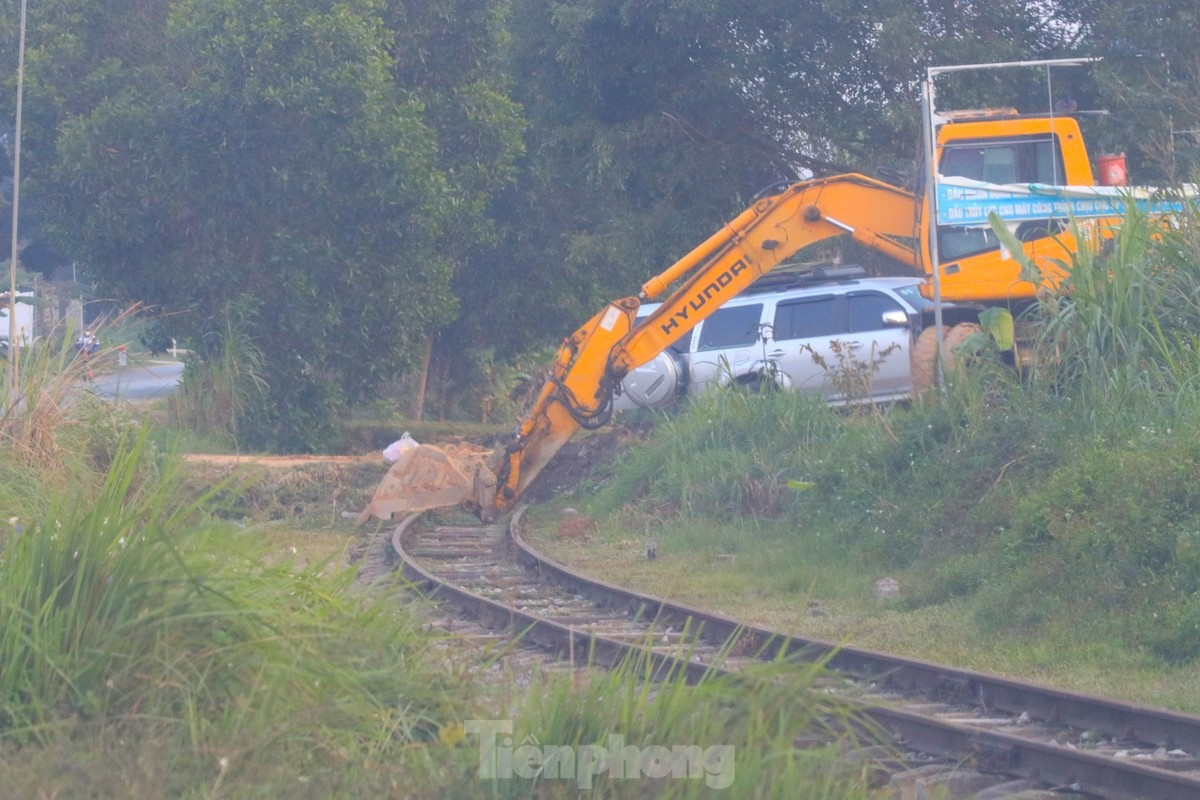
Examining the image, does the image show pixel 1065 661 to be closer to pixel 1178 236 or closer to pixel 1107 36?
pixel 1178 236

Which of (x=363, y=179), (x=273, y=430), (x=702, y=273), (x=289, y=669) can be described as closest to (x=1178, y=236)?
(x=702, y=273)

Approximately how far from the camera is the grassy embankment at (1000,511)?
804cm

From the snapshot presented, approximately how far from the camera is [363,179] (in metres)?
19.3

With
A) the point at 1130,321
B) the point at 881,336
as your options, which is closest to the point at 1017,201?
the point at 1130,321

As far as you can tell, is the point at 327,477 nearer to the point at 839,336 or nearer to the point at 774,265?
the point at 774,265

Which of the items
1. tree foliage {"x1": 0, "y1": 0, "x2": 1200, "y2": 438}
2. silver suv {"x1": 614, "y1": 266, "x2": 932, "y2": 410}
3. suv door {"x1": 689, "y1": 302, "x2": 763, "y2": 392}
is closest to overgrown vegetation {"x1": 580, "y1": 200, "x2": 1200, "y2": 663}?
silver suv {"x1": 614, "y1": 266, "x2": 932, "y2": 410}

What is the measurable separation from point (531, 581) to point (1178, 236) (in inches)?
238

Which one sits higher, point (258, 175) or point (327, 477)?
point (258, 175)

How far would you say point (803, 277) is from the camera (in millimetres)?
17625

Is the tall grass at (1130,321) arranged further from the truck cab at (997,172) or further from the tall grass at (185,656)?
the tall grass at (185,656)

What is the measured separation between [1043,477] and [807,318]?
690 centimetres

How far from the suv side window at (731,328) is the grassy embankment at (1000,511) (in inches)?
126

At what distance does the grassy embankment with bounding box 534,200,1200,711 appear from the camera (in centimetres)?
804

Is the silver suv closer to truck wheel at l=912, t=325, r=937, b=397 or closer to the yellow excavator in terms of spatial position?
truck wheel at l=912, t=325, r=937, b=397
